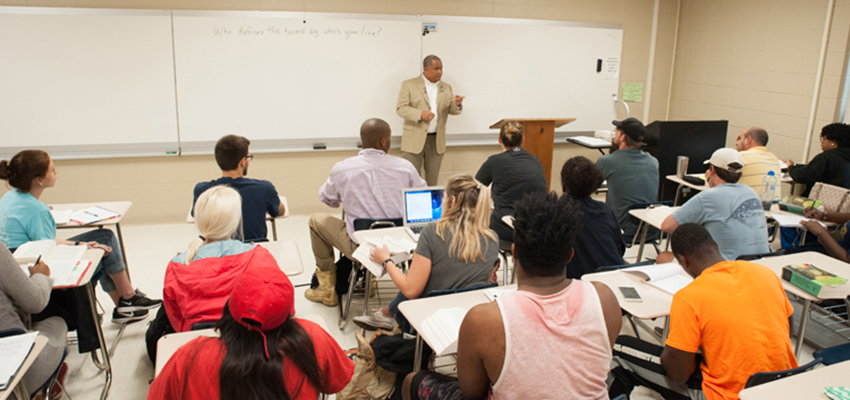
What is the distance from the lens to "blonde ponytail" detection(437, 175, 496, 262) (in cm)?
243

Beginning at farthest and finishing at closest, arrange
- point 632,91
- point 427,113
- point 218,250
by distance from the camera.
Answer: point 632,91 < point 427,113 < point 218,250

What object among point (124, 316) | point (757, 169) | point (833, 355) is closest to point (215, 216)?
point (124, 316)

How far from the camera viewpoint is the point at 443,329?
210cm

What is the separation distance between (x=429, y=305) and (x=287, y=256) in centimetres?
95

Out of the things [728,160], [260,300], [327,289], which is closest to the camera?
[260,300]

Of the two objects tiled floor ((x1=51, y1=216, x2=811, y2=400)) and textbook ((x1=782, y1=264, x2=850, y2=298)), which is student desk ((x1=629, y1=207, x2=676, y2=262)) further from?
textbook ((x1=782, y1=264, x2=850, y2=298))

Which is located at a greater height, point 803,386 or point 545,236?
point 545,236

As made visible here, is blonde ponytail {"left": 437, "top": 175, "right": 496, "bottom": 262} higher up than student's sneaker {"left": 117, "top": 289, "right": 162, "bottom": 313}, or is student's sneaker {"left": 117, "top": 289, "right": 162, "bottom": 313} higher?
blonde ponytail {"left": 437, "top": 175, "right": 496, "bottom": 262}

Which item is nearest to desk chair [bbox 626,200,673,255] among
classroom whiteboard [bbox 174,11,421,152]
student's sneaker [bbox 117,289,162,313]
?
classroom whiteboard [bbox 174,11,421,152]

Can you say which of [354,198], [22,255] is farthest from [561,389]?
[22,255]

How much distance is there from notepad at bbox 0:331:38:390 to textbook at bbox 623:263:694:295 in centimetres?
252

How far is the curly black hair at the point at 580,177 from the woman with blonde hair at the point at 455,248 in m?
0.61

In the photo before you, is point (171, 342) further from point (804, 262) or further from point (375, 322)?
point (804, 262)

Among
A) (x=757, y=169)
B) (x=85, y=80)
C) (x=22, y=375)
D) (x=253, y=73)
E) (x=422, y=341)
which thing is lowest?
(x=422, y=341)
